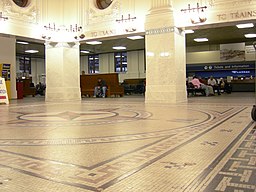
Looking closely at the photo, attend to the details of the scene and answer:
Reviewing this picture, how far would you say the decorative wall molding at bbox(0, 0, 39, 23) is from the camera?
11.1 m

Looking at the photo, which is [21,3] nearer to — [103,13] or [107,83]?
[103,13]

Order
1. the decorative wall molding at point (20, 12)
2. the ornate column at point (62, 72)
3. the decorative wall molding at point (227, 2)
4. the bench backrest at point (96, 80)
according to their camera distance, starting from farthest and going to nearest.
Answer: the bench backrest at point (96, 80) < the ornate column at point (62, 72) < the decorative wall molding at point (20, 12) < the decorative wall molding at point (227, 2)

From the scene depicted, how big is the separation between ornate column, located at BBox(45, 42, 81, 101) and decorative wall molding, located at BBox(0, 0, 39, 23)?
56.8 inches

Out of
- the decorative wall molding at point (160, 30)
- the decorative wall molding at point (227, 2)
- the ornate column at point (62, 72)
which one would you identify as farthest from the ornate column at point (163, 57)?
the ornate column at point (62, 72)

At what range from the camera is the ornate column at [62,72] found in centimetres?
1294

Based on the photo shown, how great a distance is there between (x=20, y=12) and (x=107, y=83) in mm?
6931

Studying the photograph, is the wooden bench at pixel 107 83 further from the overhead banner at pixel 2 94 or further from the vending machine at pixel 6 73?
the overhead banner at pixel 2 94

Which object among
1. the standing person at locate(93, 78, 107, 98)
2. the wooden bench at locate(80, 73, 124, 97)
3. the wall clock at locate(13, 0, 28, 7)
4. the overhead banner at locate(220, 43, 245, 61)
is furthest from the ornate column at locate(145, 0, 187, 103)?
the overhead banner at locate(220, 43, 245, 61)

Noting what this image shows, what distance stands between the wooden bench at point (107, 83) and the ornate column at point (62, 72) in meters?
3.38

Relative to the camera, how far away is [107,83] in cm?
1723

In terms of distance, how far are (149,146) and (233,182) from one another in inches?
47.2

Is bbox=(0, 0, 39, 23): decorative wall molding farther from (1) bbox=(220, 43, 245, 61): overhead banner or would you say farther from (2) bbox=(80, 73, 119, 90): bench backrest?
(1) bbox=(220, 43, 245, 61): overhead banner

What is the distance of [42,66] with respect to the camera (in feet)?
94.1

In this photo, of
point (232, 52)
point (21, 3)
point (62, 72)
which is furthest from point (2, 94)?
point (232, 52)
